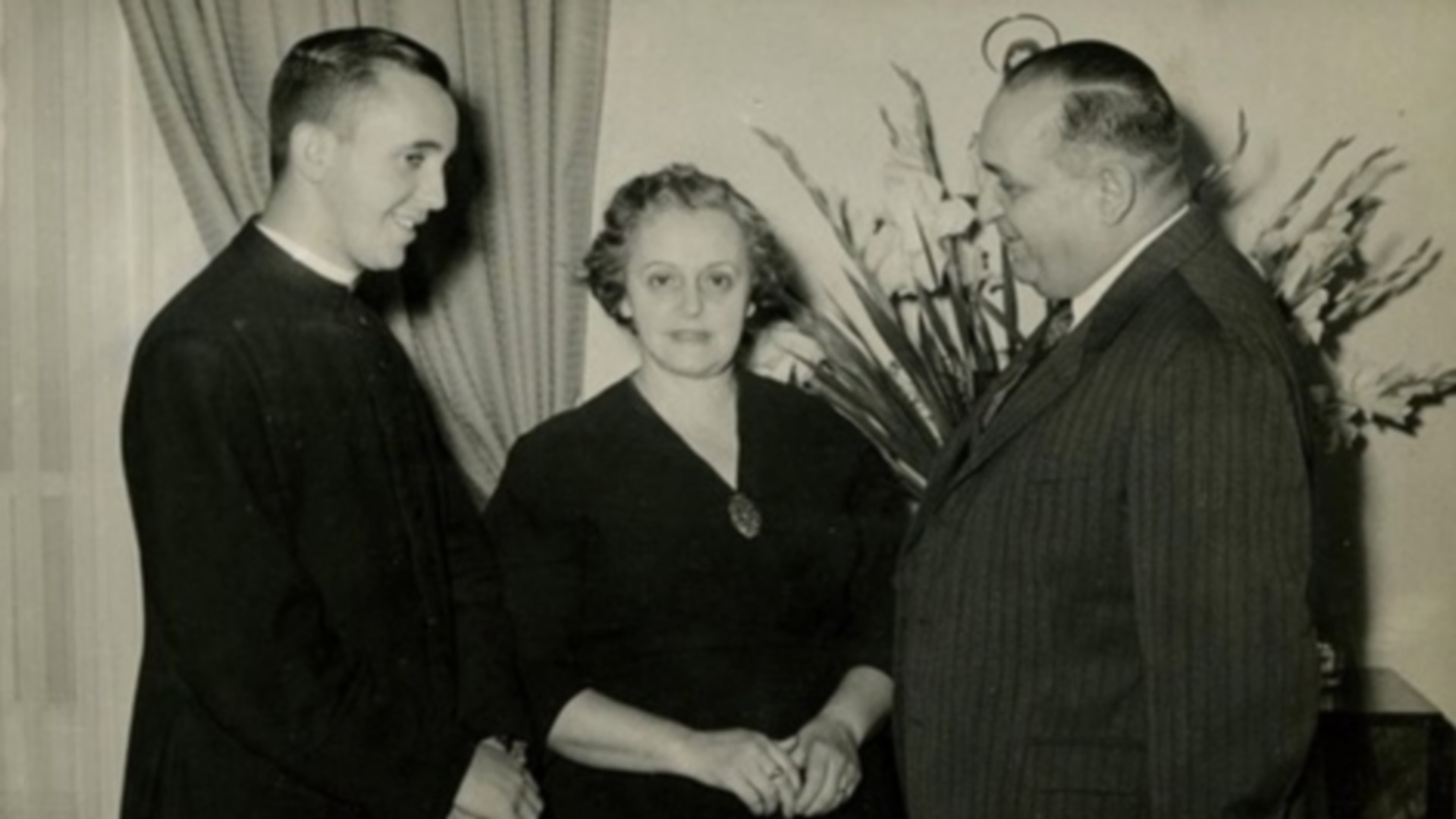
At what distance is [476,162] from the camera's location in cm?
305

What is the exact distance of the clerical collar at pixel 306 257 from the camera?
1.94m

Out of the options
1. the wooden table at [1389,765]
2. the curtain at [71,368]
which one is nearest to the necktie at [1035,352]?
the wooden table at [1389,765]

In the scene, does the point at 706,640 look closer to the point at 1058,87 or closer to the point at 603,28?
the point at 1058,87

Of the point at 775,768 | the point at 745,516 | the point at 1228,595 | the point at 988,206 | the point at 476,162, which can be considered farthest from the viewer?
the point at 476,162

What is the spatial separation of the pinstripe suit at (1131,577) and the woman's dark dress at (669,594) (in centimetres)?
23

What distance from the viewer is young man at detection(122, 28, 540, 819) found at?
1.74 m

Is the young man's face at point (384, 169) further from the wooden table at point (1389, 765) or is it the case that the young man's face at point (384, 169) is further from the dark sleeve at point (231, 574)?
the wooden table at point (1389, 765)

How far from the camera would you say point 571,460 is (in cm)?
217

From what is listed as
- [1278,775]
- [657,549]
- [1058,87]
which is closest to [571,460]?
[657,549]

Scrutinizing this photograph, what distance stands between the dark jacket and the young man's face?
75 mm

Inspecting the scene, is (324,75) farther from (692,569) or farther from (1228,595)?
(1228,595)

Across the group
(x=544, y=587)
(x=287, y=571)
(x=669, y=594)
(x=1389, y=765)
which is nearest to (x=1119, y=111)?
(x=669, y=594)

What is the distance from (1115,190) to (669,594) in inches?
31.3

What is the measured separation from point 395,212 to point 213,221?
3.69 feet
